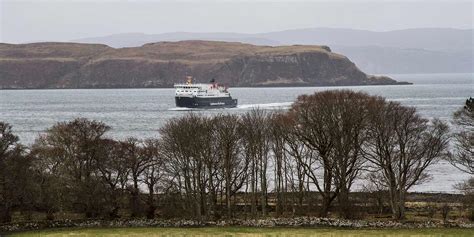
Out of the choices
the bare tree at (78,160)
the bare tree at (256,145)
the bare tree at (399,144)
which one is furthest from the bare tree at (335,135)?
the bare tree at (78,160)

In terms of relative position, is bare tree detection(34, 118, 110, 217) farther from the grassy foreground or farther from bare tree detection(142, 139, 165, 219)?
the grassy foreground

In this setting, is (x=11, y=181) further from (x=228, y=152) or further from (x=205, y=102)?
(x=205, y=102)

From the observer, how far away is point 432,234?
124 ft

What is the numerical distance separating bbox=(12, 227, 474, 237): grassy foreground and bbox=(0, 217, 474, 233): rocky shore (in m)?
1.42

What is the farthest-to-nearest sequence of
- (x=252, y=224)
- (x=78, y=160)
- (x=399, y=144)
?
1. (x=399, y=144)
2. (x=78, y=160)
3. (x=252, y=224)

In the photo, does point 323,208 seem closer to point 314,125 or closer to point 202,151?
point 314,125

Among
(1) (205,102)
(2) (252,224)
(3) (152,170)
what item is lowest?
(1) (205,102)

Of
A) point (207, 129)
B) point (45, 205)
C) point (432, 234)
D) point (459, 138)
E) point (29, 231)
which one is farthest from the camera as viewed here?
point (459, 138)

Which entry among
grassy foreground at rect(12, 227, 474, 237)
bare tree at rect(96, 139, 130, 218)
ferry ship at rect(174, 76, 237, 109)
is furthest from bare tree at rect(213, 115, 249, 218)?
ferry ship at rect(174, 76, 237, 109)

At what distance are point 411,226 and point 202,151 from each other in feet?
45.6

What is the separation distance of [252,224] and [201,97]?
473ft

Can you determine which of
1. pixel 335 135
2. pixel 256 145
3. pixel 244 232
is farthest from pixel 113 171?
pixel 335 135

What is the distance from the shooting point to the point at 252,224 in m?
42.2

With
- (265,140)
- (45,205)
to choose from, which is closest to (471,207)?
(265,140)
